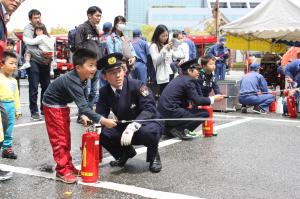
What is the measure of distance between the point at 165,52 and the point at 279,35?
4.62 metres

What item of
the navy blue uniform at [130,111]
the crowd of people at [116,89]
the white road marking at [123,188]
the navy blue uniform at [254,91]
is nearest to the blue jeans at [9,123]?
the crowd of people at [116,89]

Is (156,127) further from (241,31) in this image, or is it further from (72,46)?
(241,31)

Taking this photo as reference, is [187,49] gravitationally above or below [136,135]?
above

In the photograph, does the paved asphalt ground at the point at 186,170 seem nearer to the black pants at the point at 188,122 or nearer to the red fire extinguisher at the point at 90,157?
the red fire extinguisher at the point at 90,157

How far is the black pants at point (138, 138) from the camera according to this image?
15.6ft

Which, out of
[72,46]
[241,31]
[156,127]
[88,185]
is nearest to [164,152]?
[156,127]

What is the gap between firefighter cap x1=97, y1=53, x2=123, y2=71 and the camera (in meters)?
4.59

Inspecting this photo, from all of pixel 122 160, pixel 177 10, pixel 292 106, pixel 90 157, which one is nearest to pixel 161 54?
pixel 292 106

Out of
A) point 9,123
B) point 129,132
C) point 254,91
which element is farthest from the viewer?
point 254,91

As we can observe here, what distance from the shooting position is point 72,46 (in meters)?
7.71

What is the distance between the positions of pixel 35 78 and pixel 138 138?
4.04m

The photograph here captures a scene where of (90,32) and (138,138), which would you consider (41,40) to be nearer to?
(90,32)

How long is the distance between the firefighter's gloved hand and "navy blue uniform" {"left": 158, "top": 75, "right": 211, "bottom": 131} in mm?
2024

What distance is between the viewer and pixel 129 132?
4.50m
